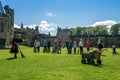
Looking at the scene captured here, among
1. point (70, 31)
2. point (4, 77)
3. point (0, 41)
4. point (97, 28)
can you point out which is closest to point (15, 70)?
point (4, 77)

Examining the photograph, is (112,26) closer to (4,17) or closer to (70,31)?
(70,31)

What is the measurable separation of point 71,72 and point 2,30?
50469 millimetres

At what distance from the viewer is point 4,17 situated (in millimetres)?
64938

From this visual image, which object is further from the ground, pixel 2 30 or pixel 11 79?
pixel 2 30

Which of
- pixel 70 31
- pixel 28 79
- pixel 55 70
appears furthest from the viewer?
pixel 70 31

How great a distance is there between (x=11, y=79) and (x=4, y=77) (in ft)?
2.61

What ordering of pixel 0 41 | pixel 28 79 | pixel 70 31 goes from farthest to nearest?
pixel 70 31 < pixel 0 41 < pixel 28 79

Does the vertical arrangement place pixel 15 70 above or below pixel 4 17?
below

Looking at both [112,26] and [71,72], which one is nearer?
[71,72]

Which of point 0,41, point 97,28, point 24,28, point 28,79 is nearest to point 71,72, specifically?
point 28,79

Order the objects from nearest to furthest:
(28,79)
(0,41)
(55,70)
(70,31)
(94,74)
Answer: (28,79) → (94,74) → (55,70) → (0,41) → (70,31)

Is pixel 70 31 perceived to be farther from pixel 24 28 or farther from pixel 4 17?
pixel 4 17

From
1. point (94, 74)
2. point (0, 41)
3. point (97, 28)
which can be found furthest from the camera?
point (97, 28)

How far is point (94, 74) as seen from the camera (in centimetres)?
1647
